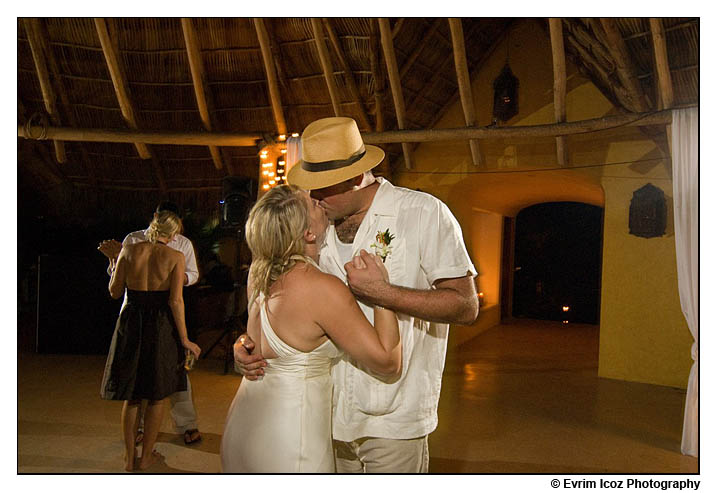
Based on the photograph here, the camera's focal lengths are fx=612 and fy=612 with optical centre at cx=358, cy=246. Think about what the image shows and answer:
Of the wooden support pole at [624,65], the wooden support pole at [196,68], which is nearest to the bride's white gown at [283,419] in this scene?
the wooden support pole at [624,65]

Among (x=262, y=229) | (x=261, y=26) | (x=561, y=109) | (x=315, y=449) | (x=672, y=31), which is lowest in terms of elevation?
(x=315, y=449)

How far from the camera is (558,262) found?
1068 centimetres

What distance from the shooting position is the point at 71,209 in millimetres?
8539

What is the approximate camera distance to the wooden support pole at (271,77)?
5840 millimetres

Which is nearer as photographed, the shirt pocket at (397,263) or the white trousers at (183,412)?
the shirt pocket at (397,263)

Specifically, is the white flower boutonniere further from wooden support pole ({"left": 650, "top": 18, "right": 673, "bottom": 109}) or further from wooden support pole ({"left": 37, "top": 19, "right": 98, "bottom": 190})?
wooden support pole ({"left": 37, "top": 19, "right": 98, "bottom": 190})

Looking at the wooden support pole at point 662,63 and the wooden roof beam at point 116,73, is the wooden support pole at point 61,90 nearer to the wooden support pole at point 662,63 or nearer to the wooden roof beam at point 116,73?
the wooden roof beam at point 116,73

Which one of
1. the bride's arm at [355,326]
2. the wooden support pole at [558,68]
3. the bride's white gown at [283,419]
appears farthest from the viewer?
the wooden support pole at [558,68]

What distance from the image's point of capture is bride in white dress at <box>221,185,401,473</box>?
6.22 feet

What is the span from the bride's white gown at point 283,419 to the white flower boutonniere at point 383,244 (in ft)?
1.13
